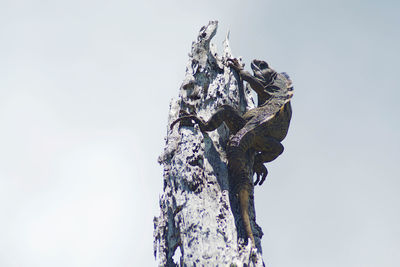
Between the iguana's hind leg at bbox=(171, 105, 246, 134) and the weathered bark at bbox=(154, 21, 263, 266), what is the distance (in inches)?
4.9

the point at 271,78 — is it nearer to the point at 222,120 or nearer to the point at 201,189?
the point at 222,120

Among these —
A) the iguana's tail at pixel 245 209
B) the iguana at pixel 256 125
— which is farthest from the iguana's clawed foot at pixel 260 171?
the iguana's tail at pixel 245 209

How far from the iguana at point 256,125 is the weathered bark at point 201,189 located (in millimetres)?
139

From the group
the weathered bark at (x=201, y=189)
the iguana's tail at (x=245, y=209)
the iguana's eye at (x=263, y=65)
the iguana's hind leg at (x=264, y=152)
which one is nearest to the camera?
the weathered bark at (x=201, y=189)

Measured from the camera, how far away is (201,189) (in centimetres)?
589

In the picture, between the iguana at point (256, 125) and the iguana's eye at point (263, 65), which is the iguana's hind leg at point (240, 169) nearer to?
the iguana at point (256, 125)

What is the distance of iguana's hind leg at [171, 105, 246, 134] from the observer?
6586mm

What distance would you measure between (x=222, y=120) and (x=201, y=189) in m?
1.14

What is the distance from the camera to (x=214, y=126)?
6.60m

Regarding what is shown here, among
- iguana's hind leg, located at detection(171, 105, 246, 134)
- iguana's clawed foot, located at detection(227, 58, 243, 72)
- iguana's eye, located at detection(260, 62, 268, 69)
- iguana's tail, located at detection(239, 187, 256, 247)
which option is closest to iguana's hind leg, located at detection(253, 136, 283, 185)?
iguana's hind leg, located at detection(171, 105, 246, 134)

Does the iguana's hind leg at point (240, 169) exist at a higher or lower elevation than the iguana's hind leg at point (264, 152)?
lower

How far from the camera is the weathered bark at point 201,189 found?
538 centimetres

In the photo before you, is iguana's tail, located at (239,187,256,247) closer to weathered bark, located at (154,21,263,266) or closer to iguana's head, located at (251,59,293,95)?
weathered bark, located at (154,21,263,266)

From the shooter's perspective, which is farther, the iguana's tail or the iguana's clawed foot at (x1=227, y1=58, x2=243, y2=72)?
the iguana's clawed foot at (x1=227, y1=58, x2=243, y2=72)
